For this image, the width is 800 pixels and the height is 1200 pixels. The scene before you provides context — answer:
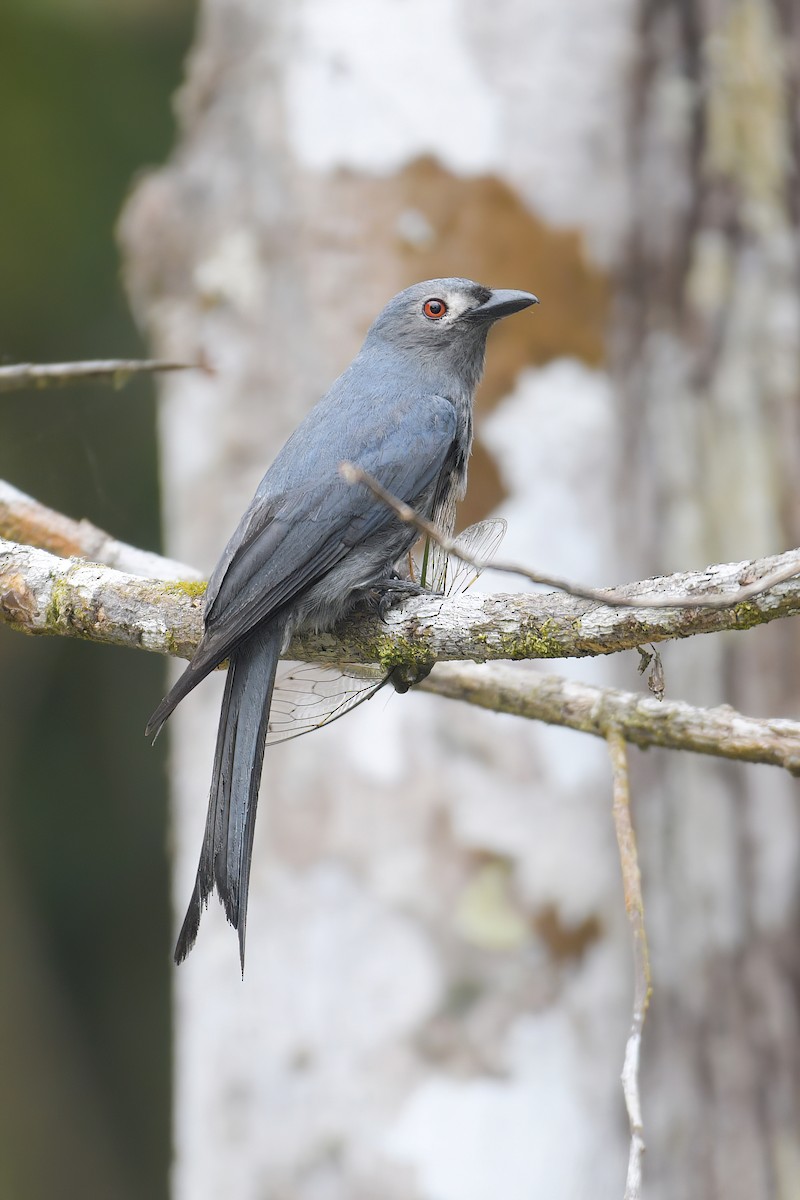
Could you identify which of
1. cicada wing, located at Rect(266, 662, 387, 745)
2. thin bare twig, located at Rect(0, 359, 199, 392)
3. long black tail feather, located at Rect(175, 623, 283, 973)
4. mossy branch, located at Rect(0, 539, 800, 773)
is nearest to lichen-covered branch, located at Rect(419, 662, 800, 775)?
mossy branch, located at Rect(0, 539, 800, 773)

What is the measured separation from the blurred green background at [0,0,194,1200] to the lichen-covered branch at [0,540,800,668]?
4.47 m

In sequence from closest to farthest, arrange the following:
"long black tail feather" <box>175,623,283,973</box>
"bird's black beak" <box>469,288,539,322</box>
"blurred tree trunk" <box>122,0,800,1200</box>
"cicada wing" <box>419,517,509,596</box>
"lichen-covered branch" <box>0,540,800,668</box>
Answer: "lichen-covered branch" <box>0,540,800,668</box>
"long black tail feather" <box>175,623,283,973</box>
"cicada wing" <box>419,517,509,596</box>
"bird's black beak" <box>469,288,539,322</box>
"blurred tree trunk" <box>122,0,800,1200</box>

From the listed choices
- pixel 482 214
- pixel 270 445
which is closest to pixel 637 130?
pixel 482 214

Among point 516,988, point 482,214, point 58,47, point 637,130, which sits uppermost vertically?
point 58,47

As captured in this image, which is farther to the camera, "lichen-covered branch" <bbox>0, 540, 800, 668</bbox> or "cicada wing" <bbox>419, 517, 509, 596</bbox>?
"cicada wing" <bbox>419, 517, 509, 596</bbox>

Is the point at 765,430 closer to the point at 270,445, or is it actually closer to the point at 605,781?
the point at 605,781

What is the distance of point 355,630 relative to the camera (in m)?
2.77

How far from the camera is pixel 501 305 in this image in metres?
3.58

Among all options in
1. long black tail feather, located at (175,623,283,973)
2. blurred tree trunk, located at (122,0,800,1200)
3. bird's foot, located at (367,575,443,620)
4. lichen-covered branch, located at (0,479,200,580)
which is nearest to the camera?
long black tail feather, located at (175,623,283,973)

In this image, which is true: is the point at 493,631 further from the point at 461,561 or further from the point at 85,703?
the point at 85,703

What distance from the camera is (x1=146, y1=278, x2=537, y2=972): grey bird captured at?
2629 mm

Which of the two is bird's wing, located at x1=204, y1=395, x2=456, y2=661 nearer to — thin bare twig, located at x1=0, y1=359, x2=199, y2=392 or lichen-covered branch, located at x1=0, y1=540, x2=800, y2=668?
lichen-covered branch, located at x1=0, y1=540, x2=800, y2=668

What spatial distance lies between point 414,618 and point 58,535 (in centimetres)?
118

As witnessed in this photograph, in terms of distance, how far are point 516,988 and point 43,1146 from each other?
419cm
